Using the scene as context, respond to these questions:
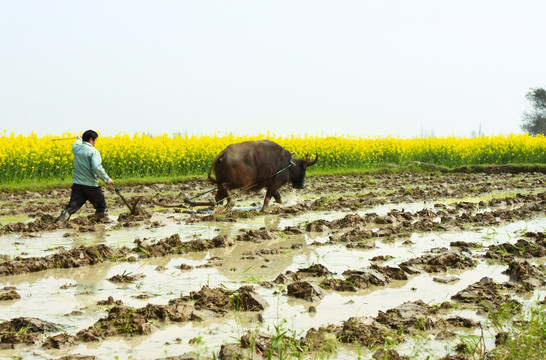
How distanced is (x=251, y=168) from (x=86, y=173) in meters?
2.76

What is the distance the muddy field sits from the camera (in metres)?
4.18

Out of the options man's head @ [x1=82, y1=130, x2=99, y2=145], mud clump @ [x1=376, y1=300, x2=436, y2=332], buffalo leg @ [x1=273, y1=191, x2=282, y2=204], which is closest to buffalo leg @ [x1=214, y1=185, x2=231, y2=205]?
buffalo leg @ [x1=273, y1=191, x2=282, y2=204]

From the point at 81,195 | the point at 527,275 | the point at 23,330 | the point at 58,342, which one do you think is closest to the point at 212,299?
the point at 58,342

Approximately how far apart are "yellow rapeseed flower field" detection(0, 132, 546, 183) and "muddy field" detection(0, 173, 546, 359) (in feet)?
24.3

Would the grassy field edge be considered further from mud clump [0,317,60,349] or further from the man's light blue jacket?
mud clump [0,317,60,349]

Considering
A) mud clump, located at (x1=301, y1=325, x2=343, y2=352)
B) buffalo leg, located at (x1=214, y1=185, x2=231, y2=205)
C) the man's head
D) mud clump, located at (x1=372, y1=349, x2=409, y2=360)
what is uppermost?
the man's head

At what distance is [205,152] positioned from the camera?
20766 millimetres

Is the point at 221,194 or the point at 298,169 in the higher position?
the point at 298,169

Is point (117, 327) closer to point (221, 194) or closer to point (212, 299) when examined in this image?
point (212, 299)

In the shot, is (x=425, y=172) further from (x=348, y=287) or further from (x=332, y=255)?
(x=348, y=287)

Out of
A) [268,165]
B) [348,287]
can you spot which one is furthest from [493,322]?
[268,165]

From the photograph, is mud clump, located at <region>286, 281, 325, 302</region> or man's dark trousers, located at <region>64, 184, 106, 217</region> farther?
man's dark trousers, located at <region>64, 184, 106, 217</region>

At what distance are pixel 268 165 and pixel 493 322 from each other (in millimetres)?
7145

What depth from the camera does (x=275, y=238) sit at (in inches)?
336
